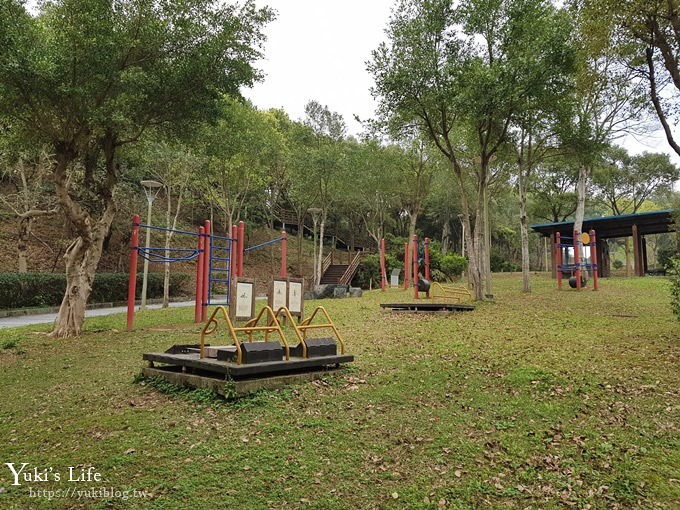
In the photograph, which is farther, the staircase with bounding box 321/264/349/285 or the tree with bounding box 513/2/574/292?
the staircase with bounding box 321/264/349/285

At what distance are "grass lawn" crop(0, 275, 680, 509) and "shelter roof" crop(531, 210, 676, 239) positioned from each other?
21687 mm

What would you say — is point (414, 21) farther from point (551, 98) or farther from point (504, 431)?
point (504, 431)

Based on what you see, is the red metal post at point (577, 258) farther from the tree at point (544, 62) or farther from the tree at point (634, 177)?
the tree at point (634, 177)

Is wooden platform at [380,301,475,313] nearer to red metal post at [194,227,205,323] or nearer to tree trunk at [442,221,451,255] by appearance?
red metal post at [194,227,205,323]

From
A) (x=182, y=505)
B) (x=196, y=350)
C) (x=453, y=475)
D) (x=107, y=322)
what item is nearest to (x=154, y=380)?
(x=196, y=350)

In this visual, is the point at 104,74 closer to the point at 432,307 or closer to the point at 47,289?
the point at 432,307

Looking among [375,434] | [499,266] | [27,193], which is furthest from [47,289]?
[499,266]

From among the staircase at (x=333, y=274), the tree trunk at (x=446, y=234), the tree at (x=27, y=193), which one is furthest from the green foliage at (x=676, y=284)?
the tree trunk at (x=446, y=234)

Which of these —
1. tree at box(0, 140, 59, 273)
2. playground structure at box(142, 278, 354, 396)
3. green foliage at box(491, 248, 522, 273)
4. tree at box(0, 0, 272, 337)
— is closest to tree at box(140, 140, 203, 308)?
tree at box(0, 140, 59, 273)

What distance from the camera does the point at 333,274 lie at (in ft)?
93.4

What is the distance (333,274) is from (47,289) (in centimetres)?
1579

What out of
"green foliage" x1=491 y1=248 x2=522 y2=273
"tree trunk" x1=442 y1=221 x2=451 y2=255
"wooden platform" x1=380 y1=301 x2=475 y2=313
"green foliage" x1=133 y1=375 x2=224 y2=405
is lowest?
"green foliage" x1=133 y1=375 x2=224 y2=405

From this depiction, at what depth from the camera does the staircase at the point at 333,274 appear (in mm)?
27578

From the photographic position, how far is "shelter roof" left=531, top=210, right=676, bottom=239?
82.4 ft
